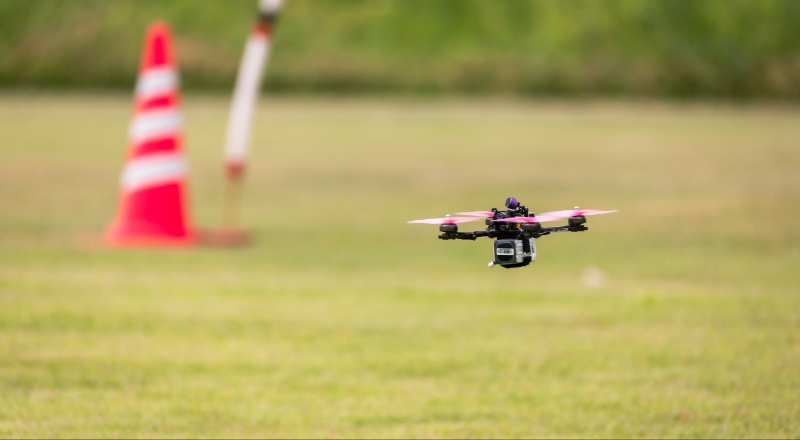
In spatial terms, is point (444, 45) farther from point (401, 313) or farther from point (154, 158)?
point (401, 313)

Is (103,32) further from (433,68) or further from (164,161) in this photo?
(164,161)

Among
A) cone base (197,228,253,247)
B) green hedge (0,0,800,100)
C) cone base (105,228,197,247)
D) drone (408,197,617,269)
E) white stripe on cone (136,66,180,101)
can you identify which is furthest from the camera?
green hedge (0,0,800,100)

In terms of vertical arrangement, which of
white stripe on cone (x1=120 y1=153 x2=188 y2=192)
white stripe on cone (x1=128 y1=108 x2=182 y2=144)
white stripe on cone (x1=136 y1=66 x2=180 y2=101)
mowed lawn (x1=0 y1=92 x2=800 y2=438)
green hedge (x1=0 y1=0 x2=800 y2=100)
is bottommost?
mowed lawn (x1=0 y1=92 x2=800 y2=438)

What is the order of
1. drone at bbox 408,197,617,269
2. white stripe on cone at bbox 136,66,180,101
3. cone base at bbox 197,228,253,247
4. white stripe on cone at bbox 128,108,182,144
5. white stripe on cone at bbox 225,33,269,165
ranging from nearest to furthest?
1. drone at bbox 408,197,617,269
2. white stripe on cone at bbox 128,108,182,144
3. white stripe on cone at bbox 136,66,180,101
4. white stripe on cone at bbox 225,33,269,165
5. cone base at bbox 197,228,253,247

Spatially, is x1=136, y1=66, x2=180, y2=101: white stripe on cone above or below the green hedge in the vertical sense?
below

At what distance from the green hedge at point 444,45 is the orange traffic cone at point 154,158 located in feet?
144

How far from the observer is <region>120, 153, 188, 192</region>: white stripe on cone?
1080 cm

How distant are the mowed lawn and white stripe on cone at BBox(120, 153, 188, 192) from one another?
560 millimetres

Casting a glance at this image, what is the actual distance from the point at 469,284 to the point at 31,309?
3.03 meters

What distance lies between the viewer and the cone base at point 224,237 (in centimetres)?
1181

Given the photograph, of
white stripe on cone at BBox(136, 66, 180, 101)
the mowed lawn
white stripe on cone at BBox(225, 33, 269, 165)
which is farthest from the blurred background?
white stripe on cone at BBox(136, 66, 180, 101)

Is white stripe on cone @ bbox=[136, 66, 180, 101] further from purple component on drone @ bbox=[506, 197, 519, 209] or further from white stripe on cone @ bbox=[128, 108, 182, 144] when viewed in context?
purple component on drone @ bbox=[506, 197, 519, 209]

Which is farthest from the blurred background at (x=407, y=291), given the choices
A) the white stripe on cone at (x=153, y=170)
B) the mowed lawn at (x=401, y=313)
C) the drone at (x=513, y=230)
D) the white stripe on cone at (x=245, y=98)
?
the drone at (x=513, y=230)

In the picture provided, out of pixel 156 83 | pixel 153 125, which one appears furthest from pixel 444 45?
pixel 153 125
